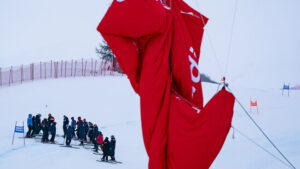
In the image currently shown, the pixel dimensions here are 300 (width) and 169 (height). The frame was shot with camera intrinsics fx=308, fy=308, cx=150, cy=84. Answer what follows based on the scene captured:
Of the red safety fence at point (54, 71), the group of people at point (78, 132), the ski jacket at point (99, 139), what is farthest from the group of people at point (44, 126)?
the red safety fence at point (54, 71)

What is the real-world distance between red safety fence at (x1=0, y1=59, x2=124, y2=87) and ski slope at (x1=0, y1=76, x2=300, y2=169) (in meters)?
2.42

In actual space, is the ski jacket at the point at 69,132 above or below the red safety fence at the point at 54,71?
below

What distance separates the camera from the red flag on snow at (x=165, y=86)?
2258 millimetres

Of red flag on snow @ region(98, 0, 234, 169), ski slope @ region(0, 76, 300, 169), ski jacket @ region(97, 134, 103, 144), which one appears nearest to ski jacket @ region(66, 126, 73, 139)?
ski slope @ region(0, 76, 300, 169)

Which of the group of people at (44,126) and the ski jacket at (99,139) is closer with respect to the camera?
the ski jacket at (99,139)

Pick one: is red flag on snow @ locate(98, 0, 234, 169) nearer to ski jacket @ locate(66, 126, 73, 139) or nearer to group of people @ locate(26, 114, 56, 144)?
ski jacket @ locate(66, 126, 73, 139)

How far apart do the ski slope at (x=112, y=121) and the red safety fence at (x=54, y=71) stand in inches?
95.4

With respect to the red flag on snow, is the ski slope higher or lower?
lower

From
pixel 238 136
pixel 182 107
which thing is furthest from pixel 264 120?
pixel 182 107

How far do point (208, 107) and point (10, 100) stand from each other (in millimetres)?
27902

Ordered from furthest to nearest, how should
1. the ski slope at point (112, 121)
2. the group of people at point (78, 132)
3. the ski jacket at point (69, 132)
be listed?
1. the ski jacket at point (69, 132)
2. the group of people at point (78, 132)
3. the ski slope at point (112, 121)

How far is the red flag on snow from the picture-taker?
7.41 ft

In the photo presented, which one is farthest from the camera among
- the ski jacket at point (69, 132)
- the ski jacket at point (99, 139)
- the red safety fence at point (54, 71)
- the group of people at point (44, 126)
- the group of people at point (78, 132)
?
the red safety fence at point (54, 71)

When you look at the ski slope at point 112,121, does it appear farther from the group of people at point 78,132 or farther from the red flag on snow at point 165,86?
the red flag on snow at point 165,86
